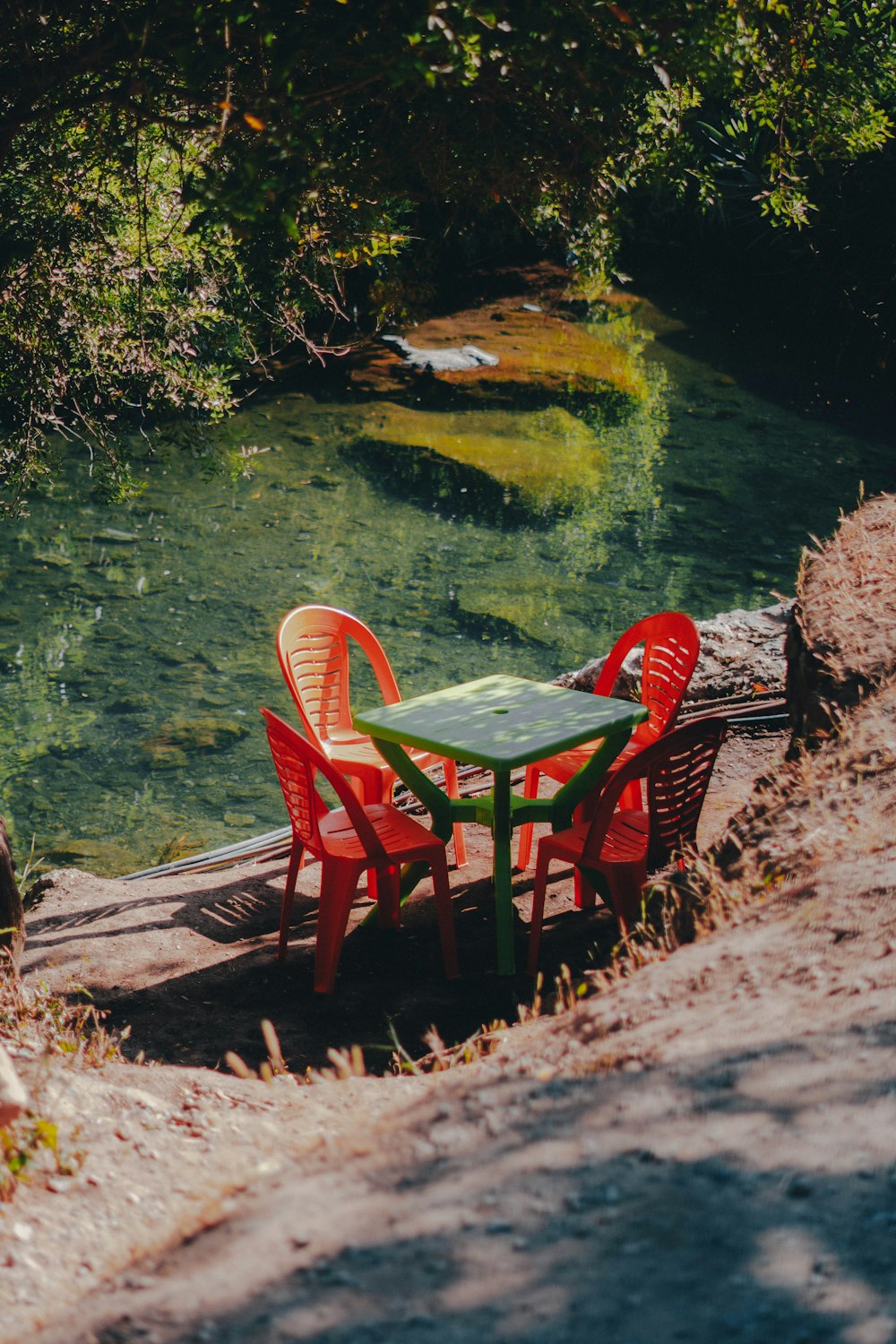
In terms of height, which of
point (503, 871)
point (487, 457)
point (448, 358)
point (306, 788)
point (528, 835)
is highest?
point (448, 358)

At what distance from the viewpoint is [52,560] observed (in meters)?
13.4

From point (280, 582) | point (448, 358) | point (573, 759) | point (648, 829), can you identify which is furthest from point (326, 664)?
point (448, 358)

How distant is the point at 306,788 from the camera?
462 centimetres

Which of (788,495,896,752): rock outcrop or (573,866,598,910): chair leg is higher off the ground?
(788,495,896,752): rock outcrop

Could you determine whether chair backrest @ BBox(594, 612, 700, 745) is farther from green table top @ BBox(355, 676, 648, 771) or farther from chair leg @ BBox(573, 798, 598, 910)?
chair leg @ BBox(573, 798, 598, 910)

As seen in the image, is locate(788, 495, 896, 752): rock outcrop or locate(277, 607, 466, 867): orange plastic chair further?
locate(277, 607, 466, 867): orange plastic chair

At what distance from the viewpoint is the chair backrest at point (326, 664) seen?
577 centimetres

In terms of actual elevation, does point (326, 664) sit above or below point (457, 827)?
above

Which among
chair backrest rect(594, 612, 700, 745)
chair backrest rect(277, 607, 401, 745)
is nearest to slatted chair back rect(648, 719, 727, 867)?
chair backrest rect(594, 612, 700, 745)

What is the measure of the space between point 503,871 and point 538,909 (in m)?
0.21

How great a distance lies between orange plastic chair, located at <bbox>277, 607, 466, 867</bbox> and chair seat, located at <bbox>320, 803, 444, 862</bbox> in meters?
0.52

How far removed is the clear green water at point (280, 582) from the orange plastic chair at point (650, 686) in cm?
312

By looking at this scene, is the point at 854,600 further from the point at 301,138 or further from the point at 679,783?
the point at 301,138

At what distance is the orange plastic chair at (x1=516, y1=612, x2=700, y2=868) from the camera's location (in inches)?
212
